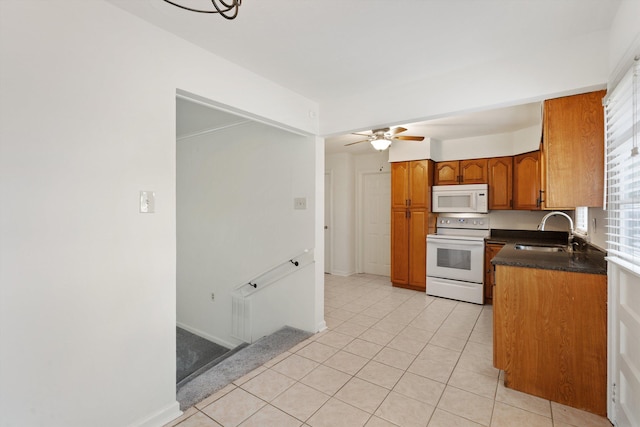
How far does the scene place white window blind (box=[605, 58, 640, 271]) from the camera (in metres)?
1.45

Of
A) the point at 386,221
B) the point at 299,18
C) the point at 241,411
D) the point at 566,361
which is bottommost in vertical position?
the point at 241,411

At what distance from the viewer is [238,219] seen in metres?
3.88

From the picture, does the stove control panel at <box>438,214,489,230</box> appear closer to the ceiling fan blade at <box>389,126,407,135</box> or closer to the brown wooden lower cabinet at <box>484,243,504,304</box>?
the brown wooden lower cabinet at <box>484,243,504,304</box>

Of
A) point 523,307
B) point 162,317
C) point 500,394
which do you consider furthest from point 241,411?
point 523,307

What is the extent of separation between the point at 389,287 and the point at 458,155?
2381 mm

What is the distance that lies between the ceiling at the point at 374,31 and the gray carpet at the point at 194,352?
327cm

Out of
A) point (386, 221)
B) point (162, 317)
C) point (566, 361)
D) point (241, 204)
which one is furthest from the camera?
point (386, 221)

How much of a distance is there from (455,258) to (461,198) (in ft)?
3.01

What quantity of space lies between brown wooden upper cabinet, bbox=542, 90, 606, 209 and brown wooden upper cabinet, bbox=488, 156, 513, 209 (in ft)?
8.09

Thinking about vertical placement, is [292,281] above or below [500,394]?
above

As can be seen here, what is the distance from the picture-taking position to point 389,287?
198 inches

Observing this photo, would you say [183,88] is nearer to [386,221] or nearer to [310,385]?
[310,385]

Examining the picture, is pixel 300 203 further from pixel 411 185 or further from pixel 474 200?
pixel 474 200

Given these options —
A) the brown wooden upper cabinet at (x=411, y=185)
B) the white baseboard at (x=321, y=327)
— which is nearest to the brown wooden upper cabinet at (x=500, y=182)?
the brown wooden upper cabinet at (x=411, y=185)
